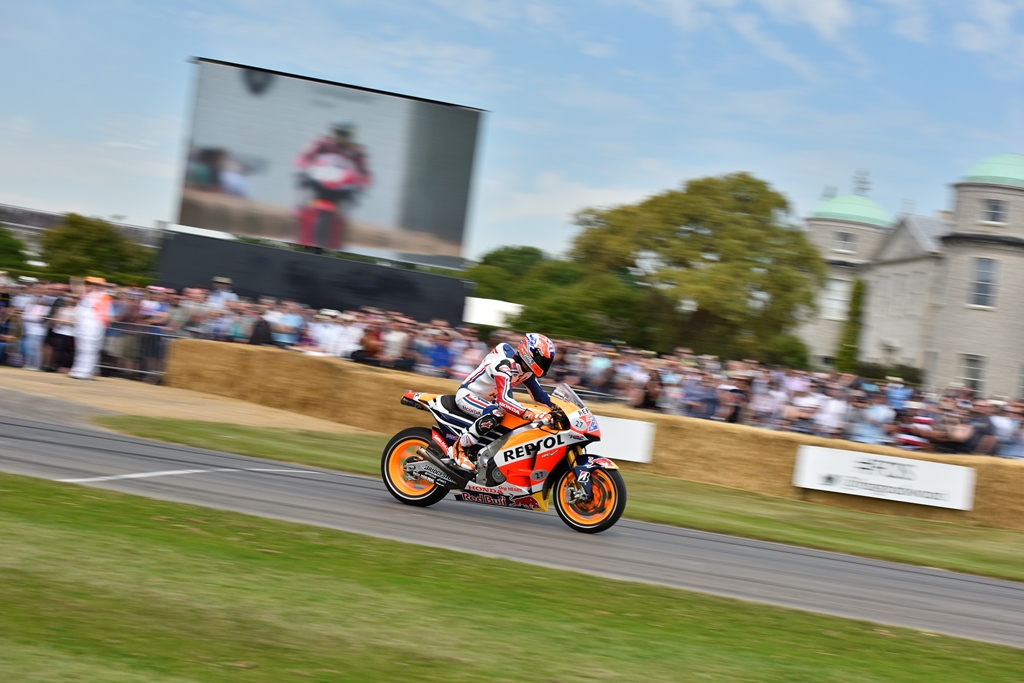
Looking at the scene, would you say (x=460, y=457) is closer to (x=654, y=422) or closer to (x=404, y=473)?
(x=404, y=473)

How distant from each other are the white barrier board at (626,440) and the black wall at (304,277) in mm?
20747

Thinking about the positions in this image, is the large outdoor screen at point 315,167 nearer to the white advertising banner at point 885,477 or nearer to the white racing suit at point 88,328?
the white racing suit at point 88,328

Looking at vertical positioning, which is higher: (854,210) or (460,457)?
(854,210)

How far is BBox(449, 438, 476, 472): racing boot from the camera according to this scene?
10.4 meters

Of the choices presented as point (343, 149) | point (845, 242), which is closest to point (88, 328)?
point (343, 149)

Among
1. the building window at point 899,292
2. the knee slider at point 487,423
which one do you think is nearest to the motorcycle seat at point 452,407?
the knee slider at point 487,423

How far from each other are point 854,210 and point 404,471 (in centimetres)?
5893

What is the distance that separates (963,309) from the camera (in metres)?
46.4

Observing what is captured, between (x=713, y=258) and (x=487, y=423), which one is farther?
(x=713, y=258)

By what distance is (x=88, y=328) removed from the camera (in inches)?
772

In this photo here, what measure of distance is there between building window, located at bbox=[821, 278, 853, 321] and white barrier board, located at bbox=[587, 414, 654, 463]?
153ft

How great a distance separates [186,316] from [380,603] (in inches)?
642

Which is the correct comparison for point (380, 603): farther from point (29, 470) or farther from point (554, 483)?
point (29, 470)

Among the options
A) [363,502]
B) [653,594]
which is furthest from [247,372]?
[653,594]
